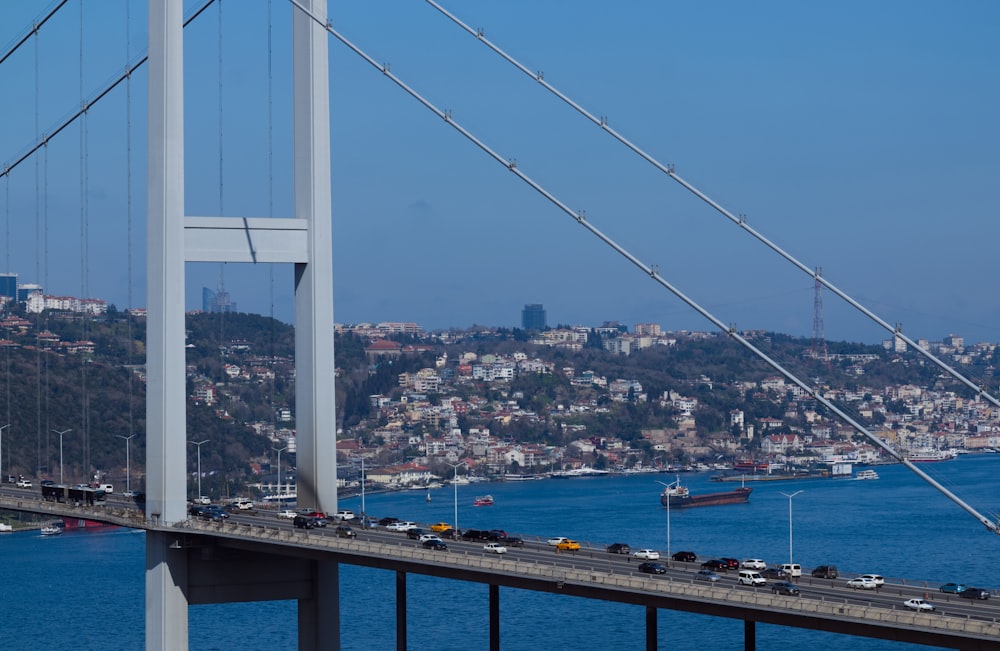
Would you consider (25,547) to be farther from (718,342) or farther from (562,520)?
(718,342)

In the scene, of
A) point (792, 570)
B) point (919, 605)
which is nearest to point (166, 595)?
point (792, 570)

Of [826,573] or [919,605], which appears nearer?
[919,605]

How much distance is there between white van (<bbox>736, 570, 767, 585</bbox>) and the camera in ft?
52.0

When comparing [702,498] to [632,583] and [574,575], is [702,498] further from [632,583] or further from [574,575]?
[632,583]

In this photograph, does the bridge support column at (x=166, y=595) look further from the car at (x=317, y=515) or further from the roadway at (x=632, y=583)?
the car at (x=317, y=515)

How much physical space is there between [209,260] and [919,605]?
11.1m

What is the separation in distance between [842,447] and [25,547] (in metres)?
54.4

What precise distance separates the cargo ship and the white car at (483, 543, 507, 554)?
1906 inches

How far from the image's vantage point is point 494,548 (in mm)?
19266

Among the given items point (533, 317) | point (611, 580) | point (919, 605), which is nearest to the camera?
point (919, 605)

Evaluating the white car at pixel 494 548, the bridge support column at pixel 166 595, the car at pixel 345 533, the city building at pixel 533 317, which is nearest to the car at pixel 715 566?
the white car at pixel 494 548

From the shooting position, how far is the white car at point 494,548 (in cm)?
1891

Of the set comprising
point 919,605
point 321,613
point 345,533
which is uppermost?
point 345,533

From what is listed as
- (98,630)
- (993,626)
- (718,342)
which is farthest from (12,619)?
(718,342)
